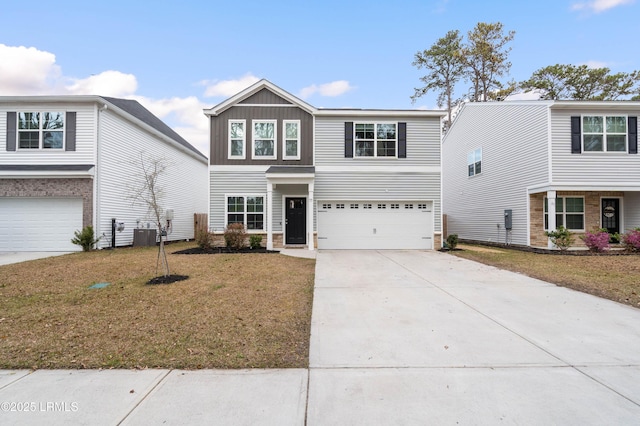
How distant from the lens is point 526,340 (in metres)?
3.85

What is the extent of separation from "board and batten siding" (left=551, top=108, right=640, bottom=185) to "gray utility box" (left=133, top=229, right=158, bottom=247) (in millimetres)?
16847

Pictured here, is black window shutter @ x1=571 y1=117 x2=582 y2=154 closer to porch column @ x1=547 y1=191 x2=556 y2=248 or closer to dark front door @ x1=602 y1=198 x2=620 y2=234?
porch column @ x1=547 y1=191 x2=556 y2=248

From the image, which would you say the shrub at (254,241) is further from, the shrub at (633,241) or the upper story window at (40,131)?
the shrub at (633,241)

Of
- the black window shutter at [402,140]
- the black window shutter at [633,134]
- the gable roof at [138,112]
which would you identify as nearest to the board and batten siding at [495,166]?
the black window shutter at [633,134]

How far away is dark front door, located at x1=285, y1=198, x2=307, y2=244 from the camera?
536 inches

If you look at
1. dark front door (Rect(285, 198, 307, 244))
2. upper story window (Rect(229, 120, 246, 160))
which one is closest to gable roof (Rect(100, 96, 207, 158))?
upper story window (Rect(229, 120, 246, 160))

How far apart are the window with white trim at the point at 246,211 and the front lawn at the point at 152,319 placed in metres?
5.44

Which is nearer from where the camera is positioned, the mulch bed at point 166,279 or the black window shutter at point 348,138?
the mulch bed at point 166,279

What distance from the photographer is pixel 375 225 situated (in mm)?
13766

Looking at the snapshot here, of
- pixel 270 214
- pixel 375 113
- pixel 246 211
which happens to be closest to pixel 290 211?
pixel 270 214

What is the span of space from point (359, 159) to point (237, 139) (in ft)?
17.3

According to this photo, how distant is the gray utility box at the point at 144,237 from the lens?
1364 cm

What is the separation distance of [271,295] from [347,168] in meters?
8.80

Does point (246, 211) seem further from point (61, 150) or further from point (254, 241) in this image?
point (61, 150)
